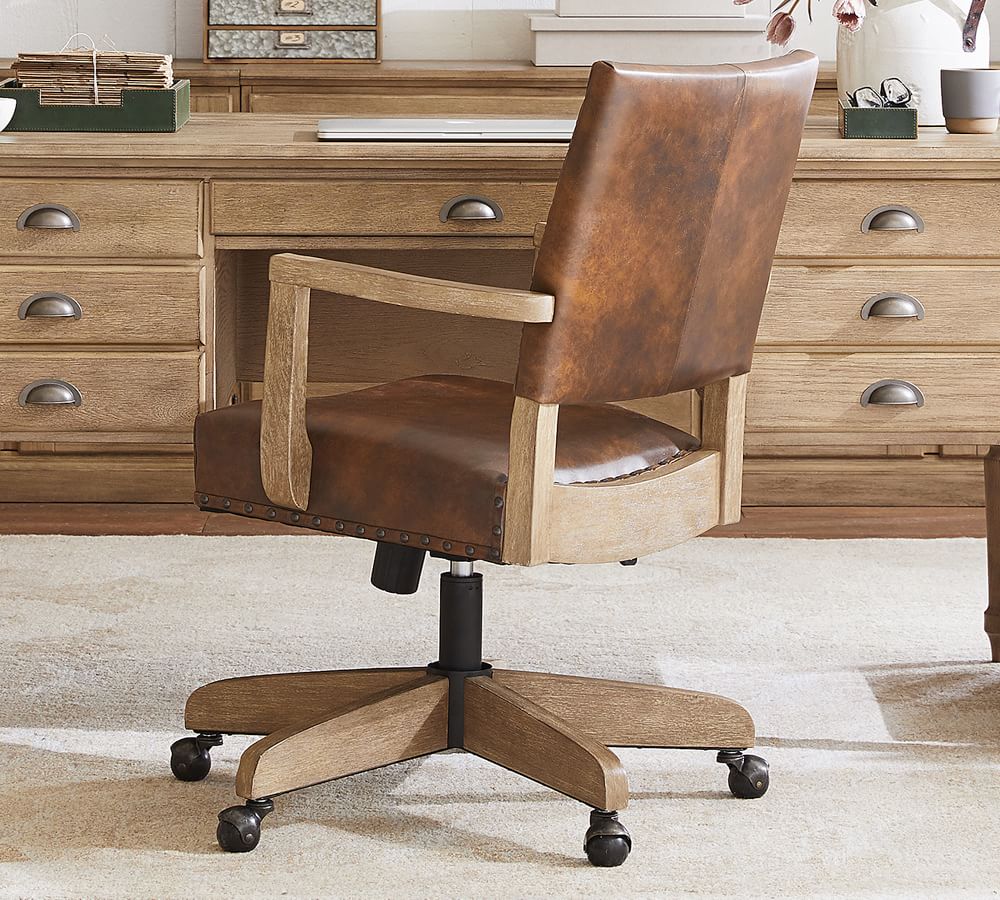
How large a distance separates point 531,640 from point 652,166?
44.3 inches

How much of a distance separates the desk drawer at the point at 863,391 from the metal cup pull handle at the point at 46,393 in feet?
3.60

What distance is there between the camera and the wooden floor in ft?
10.5

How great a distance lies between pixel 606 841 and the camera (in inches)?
69.0

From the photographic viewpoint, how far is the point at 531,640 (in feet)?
8.38

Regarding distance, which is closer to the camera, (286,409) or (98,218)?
(286,409)

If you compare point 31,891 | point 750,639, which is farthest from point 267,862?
point 750,639

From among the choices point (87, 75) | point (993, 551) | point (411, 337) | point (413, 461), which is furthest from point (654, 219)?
point (411, 337)

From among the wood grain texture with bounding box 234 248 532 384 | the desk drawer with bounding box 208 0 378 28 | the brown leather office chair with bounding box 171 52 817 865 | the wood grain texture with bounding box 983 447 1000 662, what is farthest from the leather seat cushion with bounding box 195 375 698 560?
the desk drawer with bounding box 208 0 378 28

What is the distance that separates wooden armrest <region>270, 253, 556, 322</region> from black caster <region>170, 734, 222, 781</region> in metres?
0.65

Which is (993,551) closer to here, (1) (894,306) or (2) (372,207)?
(1) (894,306)

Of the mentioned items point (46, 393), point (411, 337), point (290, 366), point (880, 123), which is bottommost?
point (411, 337)

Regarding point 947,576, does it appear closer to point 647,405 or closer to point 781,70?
point 647,405

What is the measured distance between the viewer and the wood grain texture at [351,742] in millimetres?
1775

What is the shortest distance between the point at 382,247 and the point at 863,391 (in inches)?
32.3
